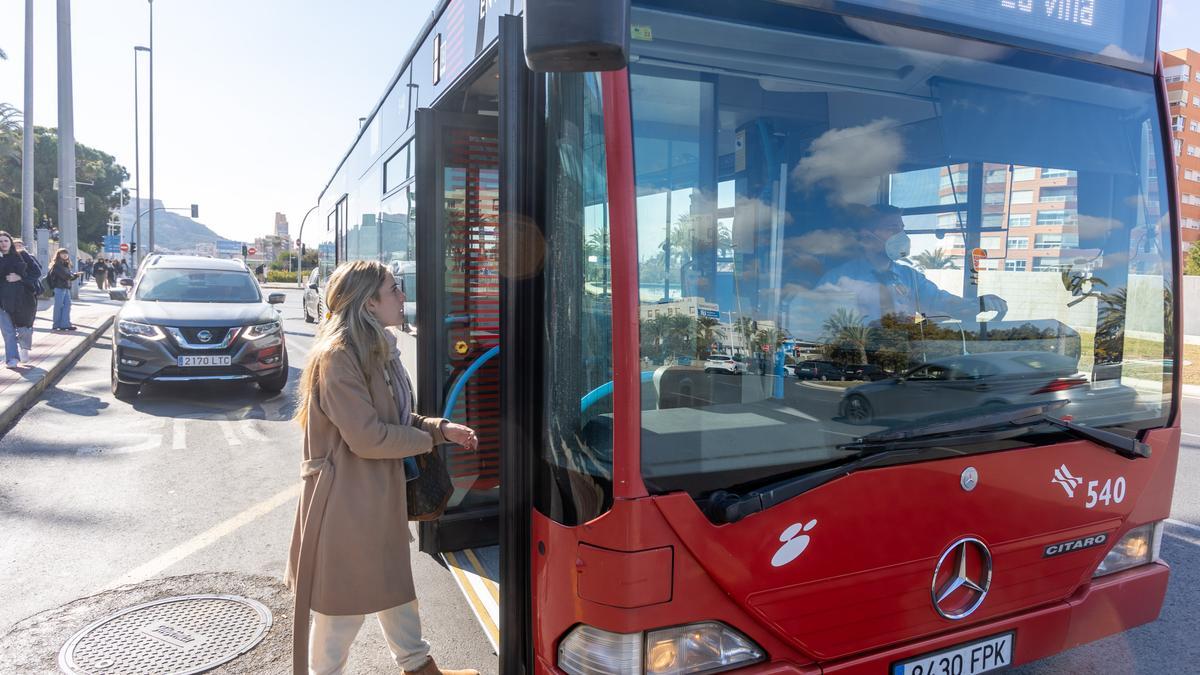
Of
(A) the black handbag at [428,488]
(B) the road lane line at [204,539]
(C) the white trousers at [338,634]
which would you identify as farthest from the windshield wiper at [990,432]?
(B) the road lane line at [204,539]

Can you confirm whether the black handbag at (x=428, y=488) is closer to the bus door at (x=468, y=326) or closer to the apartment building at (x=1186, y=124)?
the bus door at (x=468, y=326)

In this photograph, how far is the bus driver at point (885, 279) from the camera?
2.37 metres

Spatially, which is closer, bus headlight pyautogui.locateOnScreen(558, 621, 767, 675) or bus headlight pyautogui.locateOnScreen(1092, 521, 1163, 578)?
bus headlight pyautogui.locateOnScreen(558, 621, 767, 675)

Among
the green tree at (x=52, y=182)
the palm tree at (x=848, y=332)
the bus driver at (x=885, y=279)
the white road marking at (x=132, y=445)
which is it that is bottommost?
the white road marking at (x=132, y=445)

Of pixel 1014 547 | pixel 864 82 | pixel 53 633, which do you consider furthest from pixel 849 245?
pixel 53 633

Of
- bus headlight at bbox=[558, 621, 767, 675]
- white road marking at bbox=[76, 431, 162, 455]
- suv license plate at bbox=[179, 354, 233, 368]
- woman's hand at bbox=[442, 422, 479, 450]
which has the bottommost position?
white road marking at bbox=[76, 431, 162, 455]

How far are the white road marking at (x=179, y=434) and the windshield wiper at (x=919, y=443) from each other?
A: 6.49 metres

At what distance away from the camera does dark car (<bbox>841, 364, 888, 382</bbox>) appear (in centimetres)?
230

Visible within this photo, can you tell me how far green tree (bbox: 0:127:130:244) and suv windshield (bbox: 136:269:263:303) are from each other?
35.7m

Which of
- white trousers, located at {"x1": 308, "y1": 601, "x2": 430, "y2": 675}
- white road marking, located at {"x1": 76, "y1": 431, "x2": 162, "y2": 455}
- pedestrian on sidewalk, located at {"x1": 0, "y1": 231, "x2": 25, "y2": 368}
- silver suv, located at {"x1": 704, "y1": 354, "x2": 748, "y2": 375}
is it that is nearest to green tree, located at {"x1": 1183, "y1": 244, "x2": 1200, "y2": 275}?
white road marking, located at {"x1": 76, "y1": 431, "x2": 162, "y2": 455}

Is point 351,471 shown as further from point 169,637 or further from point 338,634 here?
point 169,637

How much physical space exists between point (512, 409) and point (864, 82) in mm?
1432

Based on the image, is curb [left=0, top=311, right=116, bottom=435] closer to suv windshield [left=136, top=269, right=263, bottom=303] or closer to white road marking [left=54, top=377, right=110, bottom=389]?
white road marking [left=54, top=377, right=110, bottom=389]

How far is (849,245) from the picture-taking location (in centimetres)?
238
